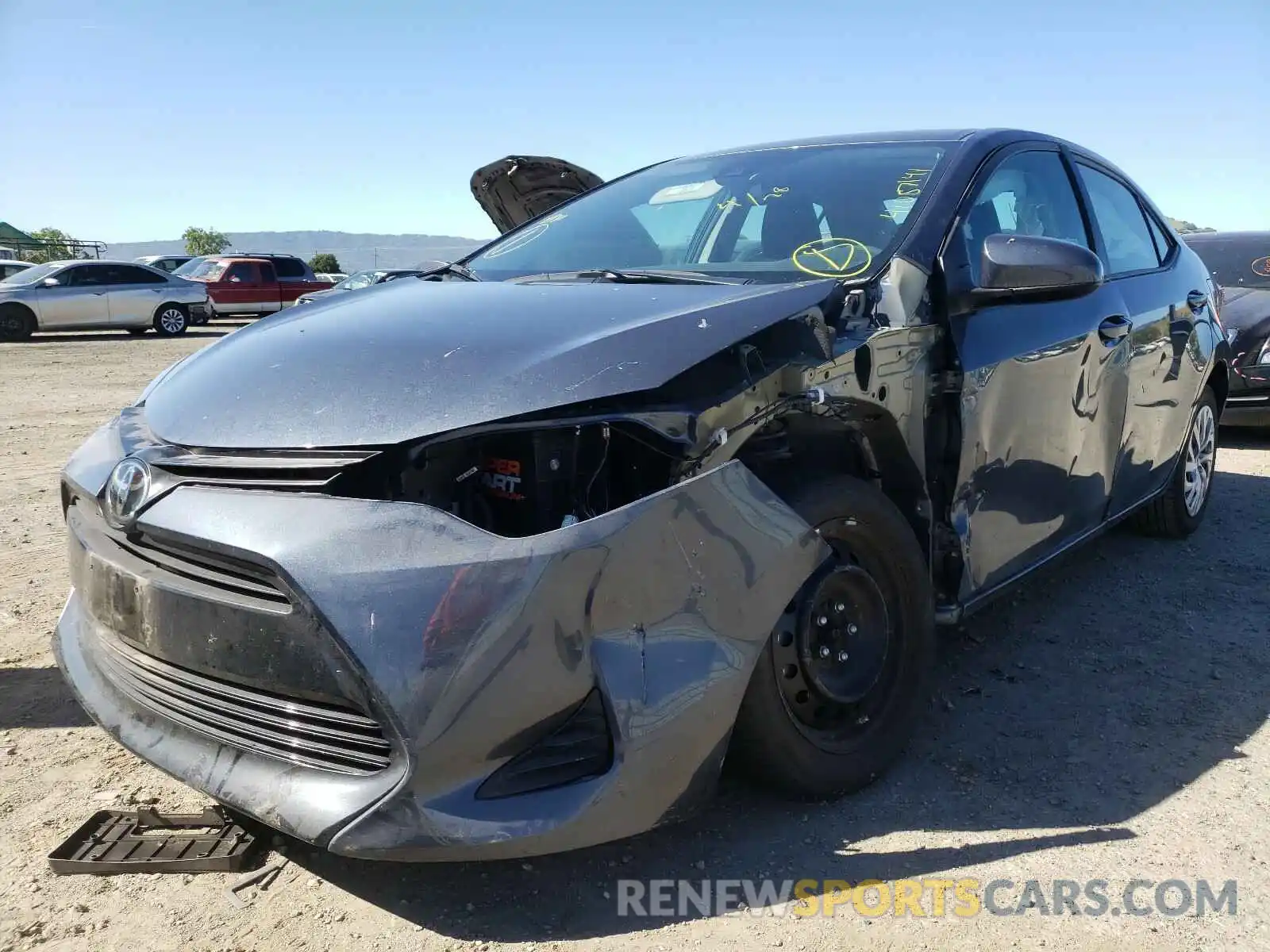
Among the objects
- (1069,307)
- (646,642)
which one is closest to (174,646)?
(646,642)

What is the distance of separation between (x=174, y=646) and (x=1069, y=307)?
2.76 metres

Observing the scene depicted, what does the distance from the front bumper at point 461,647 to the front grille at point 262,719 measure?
0.02 m

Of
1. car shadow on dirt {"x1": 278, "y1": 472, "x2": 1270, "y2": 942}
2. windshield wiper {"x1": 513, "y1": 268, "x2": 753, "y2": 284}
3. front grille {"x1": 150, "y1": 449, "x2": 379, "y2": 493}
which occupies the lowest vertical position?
car shadow on dirt {"x1": 278, "y1": 472, "x2": 1270, "y2": 942}

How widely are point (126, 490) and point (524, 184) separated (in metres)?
4.92

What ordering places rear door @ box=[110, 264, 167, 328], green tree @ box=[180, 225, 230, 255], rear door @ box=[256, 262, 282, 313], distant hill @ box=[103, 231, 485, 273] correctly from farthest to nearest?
distant hill @ box=[103, 231, 485, 273], green tree @ box=[180, 225, 230, 255], rear door @ box=[256, 262, 282, 313], rear door @ box=[110, 264, 167, 328]

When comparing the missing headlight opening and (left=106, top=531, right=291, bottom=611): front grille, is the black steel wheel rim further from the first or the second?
(left=106, top=531, right=291, bottom=611): front grille

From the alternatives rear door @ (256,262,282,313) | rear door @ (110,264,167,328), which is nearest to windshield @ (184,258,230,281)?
rear door @ (256,262,282,313)

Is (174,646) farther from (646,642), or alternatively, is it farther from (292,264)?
(292,264)

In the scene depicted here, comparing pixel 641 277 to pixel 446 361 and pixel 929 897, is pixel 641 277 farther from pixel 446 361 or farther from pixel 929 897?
pixel 929 897

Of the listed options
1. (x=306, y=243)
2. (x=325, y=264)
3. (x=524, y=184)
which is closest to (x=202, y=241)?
(x=325, y=264)

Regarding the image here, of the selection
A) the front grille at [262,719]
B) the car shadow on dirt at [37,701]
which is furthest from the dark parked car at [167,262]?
the front grille at [262,719]

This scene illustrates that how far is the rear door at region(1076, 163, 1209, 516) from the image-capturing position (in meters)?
3.71

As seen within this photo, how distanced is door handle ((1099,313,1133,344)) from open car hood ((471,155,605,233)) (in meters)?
3.90

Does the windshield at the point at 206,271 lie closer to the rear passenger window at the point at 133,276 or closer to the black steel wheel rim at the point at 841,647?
the rear passenger window at the point at 133,276
